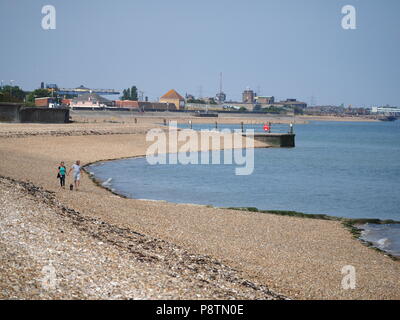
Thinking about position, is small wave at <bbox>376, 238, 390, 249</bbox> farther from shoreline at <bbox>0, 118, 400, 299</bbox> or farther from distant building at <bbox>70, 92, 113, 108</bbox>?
distant building at <bbox>70, 92, 113, 108</bbox>

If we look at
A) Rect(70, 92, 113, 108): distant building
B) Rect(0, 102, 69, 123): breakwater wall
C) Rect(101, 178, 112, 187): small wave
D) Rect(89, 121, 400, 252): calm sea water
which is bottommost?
Rect(89, 121, 400, 252): calm sea water

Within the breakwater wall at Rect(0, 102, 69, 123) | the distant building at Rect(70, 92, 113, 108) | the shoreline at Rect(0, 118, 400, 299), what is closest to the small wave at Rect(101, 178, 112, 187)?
the shoreline at Rect(0, 118, 400, 299)

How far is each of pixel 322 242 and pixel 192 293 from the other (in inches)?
361

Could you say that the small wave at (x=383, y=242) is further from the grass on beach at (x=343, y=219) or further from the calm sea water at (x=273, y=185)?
the grass on beach at (x=343, y=219)

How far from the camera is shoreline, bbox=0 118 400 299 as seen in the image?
1468 cm

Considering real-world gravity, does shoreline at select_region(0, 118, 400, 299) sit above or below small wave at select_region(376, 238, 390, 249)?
above

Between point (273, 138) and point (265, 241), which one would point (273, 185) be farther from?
point (273, 138)

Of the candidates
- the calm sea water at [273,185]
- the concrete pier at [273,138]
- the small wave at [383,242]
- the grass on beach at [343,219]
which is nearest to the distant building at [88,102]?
the concrete pier at [273,138]

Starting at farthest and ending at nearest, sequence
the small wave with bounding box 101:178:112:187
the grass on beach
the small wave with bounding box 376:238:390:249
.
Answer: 1. the small wave with bounding box 101:178:112:187
2. the grass on beach
3. the small wave with bounding box 376:238:390:249

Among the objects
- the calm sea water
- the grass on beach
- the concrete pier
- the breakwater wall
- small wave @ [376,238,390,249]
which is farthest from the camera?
the concrete pier

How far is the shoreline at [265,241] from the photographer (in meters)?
14.7

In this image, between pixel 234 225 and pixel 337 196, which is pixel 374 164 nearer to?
pixel 337 196

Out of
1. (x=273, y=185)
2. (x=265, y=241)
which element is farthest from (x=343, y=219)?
(x=273, y=185)

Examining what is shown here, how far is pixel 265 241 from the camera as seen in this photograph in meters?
19.2
